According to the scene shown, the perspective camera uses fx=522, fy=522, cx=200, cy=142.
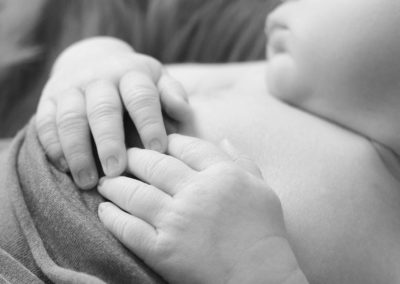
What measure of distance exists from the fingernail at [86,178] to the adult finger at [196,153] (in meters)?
0.09

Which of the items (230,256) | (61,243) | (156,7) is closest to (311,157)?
(230,256)

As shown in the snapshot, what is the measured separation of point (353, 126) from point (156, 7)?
1.83ft

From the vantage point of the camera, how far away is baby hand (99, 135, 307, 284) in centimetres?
48

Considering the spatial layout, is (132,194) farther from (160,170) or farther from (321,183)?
(321,183)

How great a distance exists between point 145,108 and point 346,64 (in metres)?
0.25

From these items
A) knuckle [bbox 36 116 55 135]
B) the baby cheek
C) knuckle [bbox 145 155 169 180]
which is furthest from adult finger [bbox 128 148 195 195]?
the baby cheek

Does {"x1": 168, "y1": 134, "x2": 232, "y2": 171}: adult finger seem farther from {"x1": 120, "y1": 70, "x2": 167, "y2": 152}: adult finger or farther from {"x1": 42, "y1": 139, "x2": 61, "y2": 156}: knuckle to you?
{"x1": 42, "y1": 139, "x2": 61, "y2": 156}: knuckle

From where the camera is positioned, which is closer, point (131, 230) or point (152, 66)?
point (131, 230)

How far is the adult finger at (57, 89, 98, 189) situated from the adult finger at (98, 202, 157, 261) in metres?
0.06

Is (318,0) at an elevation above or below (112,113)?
above

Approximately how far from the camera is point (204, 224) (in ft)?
1.59

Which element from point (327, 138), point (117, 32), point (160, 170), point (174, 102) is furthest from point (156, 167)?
point (117, 32)

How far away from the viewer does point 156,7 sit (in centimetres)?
107

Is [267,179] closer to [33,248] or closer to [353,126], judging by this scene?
[353,126]
